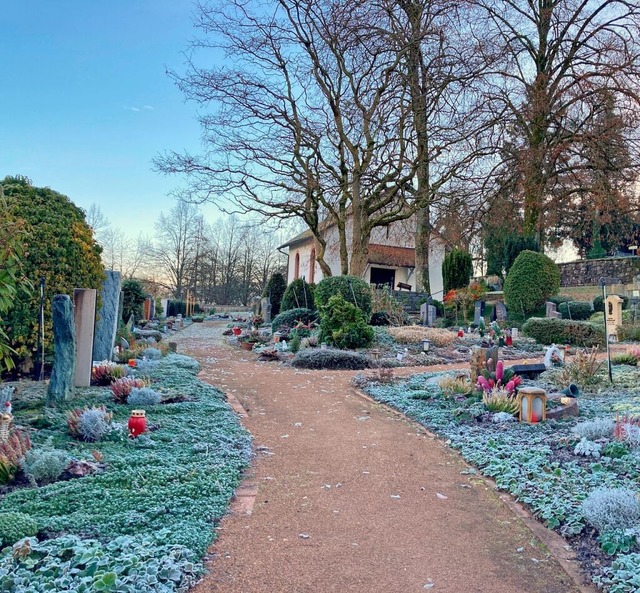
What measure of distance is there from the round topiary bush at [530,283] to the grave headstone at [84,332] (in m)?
14.3

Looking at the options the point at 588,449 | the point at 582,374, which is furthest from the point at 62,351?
the point at 582,374

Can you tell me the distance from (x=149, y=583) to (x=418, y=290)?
20.0 metres

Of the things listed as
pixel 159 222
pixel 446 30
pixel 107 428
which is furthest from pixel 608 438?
pixel 159 222

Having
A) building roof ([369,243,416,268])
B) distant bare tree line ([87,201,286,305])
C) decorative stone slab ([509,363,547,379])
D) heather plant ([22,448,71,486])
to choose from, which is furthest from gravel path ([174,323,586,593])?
distant bare tree line ([87,201,286,305])

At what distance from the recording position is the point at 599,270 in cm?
2397

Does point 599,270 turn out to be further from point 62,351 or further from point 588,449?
point 62,351

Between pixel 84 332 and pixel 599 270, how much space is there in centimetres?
2419

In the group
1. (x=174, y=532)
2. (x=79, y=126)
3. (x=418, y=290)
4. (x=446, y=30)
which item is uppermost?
(x=446, y=30)

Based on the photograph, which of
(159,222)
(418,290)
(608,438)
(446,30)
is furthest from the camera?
(159,222)

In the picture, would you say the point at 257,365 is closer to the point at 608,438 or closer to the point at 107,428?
the point at 107,428

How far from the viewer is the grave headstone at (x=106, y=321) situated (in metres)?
8.09

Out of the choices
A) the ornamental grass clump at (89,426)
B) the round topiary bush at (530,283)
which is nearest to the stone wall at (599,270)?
the round topiary bush at (530,283)

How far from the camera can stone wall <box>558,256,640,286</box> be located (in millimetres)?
22875

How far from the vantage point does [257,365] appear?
10305 mm
